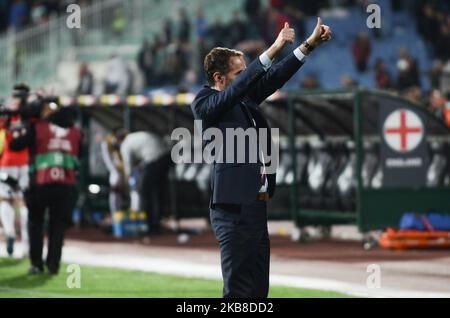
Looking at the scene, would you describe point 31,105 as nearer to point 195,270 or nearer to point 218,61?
point 195,270

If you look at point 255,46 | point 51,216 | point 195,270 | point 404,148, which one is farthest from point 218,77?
point 255,46

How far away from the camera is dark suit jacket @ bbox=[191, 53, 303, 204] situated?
30.9ft

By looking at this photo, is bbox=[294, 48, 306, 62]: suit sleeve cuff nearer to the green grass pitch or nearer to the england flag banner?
the green grass pitch

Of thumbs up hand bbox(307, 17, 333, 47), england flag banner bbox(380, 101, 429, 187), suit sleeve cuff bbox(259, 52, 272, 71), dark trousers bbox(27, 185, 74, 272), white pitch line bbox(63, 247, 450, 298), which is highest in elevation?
thumbs up hand bbox(307, 17, 333, 47)

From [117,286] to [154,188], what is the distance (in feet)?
24.2

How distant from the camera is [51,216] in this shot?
1614 centimetres

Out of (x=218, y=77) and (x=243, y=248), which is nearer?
(x=243, y=248)

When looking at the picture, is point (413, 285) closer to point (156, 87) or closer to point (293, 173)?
point (293, 173)

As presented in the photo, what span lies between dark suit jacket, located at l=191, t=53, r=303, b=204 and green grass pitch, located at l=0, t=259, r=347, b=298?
4.24 meters

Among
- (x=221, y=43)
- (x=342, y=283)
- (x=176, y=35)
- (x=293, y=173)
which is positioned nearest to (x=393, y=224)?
(x=293, y=173)

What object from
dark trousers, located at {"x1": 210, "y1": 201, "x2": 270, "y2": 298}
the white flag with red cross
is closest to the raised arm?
dark trousers, located at {"x1": 210, "y1": 201, "x2": 270, "y2": 298}

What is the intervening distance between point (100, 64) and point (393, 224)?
1765 centimetres

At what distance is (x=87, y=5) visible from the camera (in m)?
37.6

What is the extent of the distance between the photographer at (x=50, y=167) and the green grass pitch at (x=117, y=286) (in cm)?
44
